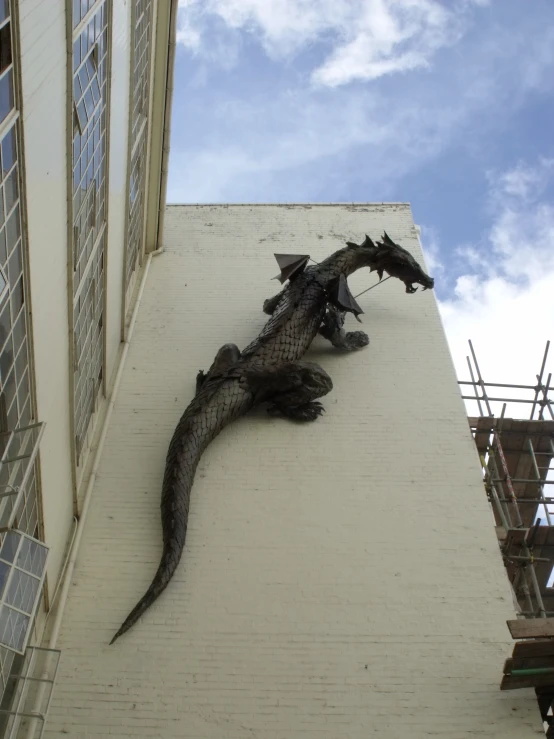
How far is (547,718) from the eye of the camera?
579 centimetres

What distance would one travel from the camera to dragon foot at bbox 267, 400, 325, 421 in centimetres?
773

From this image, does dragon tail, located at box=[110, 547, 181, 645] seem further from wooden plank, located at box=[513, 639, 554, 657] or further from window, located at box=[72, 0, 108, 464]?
wooden plank, located at box=[513, 639, 554, 657]

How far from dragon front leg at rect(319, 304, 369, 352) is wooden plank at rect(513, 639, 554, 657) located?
413 cm

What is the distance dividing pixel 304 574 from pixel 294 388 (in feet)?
6.72

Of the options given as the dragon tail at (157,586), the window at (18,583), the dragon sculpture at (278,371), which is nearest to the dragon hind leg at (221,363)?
the dragon sculpture at (278,371)

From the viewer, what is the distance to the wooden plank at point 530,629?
5.28 metres

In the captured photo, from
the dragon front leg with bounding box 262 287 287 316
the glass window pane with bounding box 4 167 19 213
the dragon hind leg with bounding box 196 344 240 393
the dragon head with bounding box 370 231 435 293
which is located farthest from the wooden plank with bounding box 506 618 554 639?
the dragon head with bounding box 370 231 435 293

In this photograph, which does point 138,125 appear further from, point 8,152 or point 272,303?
point 8,152

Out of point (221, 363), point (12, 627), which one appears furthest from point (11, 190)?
point (221, 363)

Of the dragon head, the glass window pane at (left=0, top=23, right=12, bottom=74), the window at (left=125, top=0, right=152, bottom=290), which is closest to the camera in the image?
the glass window pane at (left=0, top=23, right=12, bottom=74)

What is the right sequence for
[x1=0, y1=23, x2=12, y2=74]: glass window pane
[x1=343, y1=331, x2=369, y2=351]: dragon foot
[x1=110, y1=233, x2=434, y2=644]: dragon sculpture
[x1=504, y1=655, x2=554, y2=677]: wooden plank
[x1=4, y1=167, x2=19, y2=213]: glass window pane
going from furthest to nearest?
[x1=343, y1=331, x2=369, y2=351]: dragon foot, [x1=110, y1=233, x2=434, y2=644]: dragon sculpture, [x1=504, y1=655, x2=554, y2=677]: wooden plank, [x1=4, y1=167, x2=19, y2=213]: glass window pane, [x1=0, y1=23, x2=12, y2=74]: glass window pane

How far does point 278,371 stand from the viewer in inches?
301

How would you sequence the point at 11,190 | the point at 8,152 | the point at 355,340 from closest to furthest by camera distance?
the point at 8,152 < the point at 11,190 < the point at 355,340

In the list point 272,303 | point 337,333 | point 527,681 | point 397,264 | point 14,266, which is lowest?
point 527,681
